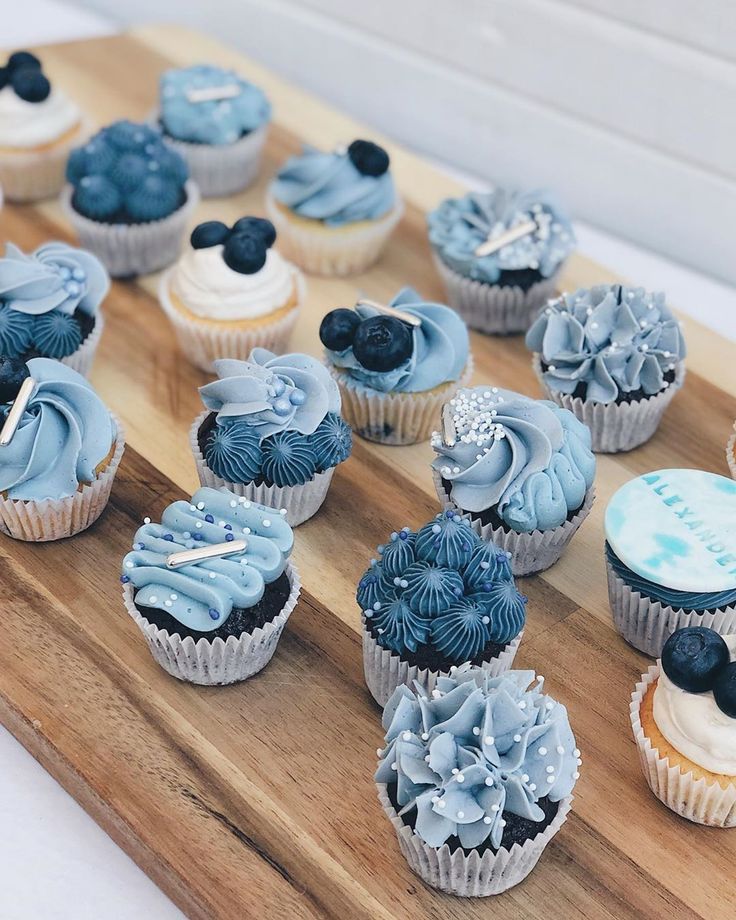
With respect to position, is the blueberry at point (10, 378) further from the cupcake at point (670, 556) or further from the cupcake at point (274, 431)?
the cupcake at point (670, 556)

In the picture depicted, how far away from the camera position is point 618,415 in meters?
3.53

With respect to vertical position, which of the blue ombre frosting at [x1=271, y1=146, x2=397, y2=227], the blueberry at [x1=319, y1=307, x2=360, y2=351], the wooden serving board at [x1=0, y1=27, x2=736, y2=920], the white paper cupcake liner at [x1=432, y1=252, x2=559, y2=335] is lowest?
the wooden serving board at [x1=0, y1=27, x2=736, y2=920]

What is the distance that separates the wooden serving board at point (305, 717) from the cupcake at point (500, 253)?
21cm

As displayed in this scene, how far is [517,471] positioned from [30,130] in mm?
2285

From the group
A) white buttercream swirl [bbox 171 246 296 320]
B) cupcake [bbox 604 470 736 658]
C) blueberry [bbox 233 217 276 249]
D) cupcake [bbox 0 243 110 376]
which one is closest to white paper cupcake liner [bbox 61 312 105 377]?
cupcake [bbox 0 243 110 376]

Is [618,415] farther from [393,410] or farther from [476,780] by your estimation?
[476,780]

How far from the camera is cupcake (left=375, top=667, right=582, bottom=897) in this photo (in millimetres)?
2463

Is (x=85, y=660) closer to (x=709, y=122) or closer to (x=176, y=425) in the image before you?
(x=176, y=425)

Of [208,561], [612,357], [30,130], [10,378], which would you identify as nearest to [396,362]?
[612,357]

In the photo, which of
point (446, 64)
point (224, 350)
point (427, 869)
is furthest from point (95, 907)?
point (446, 64)

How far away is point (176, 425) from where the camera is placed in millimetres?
3676

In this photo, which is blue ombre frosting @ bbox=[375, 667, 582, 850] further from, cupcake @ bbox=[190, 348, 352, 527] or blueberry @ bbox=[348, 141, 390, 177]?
blueberry @ bbox=[348, 141, 390, 177]

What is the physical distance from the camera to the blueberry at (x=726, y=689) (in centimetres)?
254

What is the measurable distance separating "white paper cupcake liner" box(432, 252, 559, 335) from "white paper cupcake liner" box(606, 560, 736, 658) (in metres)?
1.14
